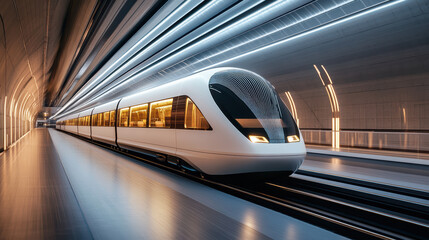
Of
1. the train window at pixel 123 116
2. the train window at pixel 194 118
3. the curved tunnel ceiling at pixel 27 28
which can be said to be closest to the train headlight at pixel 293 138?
the train window at pixel 194 118

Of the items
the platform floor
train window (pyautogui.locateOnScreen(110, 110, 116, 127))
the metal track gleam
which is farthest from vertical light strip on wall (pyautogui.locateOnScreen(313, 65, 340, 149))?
the platform floor

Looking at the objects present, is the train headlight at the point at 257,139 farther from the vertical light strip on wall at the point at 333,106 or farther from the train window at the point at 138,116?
the vertical light strip on wall at the point at 333,106

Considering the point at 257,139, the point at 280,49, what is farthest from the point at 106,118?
the point at 257,139

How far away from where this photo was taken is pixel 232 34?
11.7 meters

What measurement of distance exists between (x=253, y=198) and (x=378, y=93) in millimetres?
11641

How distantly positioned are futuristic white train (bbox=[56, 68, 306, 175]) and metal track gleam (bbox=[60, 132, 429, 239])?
1.66 feet

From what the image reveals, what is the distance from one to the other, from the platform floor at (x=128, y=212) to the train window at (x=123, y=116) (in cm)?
522

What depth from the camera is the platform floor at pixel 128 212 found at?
3273 millimetres

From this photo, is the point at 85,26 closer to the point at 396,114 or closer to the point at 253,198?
the point at 253,198

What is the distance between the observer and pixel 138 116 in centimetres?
1017

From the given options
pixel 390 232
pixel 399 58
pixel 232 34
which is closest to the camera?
pixel 390 232

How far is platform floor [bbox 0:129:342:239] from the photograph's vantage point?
3.27 m

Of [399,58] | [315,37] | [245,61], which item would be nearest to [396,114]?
[399,58]

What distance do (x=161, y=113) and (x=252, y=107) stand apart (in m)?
3.24
